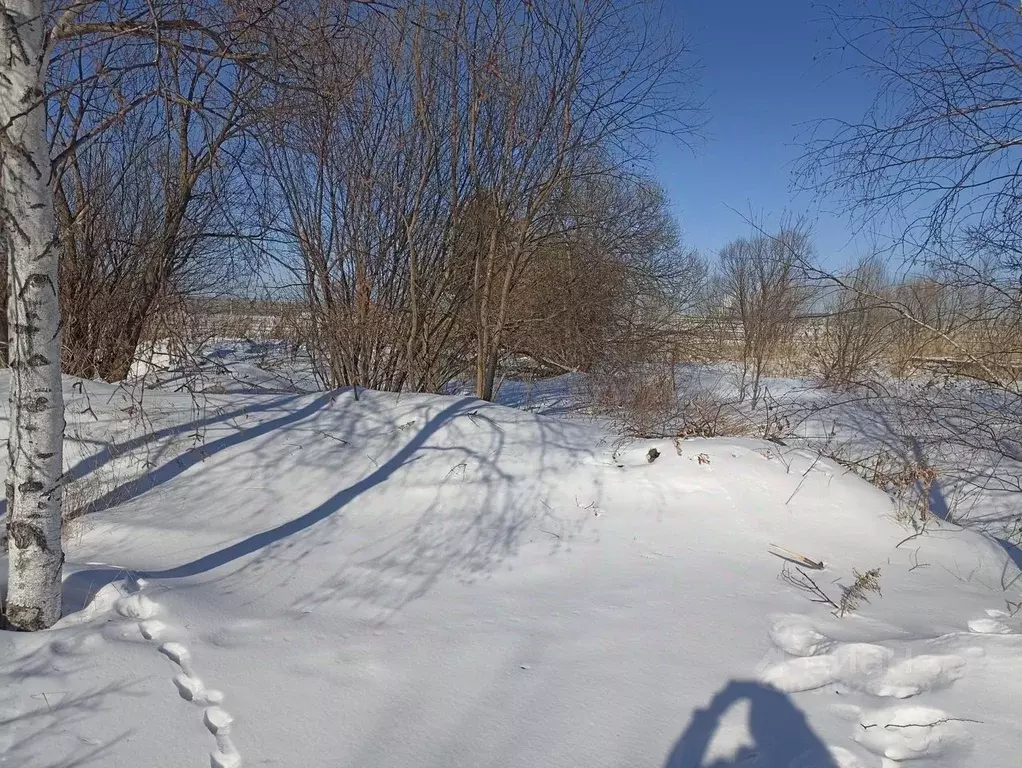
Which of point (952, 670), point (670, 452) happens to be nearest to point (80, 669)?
point (952, 670)

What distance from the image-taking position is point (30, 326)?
283 centimetres

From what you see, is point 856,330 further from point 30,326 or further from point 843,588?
point 30,326

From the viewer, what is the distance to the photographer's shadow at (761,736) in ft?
7.91

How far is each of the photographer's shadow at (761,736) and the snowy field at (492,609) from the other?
0.04ft

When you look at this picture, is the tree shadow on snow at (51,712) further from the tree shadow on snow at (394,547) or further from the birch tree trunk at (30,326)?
the tree shadow on snow at (394,547)

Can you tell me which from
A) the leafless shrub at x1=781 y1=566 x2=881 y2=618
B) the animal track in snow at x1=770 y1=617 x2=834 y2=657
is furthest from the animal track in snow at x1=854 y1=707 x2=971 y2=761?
the leafless shrub at x1=781 y1=566 x2=881 y2=618

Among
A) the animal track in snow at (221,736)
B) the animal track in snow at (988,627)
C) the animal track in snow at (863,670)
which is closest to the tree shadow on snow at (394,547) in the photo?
the animal track in snow at (221,736)

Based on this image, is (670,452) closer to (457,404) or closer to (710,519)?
(710,519)

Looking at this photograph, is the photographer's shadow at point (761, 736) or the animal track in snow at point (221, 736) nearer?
the animal track in snow at point (221, 736)

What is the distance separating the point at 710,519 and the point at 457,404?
2.87m

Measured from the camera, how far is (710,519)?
4.92 meters

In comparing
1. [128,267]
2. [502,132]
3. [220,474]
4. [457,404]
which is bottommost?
[220,474]

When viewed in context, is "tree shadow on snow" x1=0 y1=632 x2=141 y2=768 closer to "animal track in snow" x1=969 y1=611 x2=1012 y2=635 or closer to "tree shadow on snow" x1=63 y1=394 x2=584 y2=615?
"tree shadow on snow" x1=63 y1=394 x2=584 y2=615

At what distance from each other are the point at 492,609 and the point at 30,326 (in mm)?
2484
